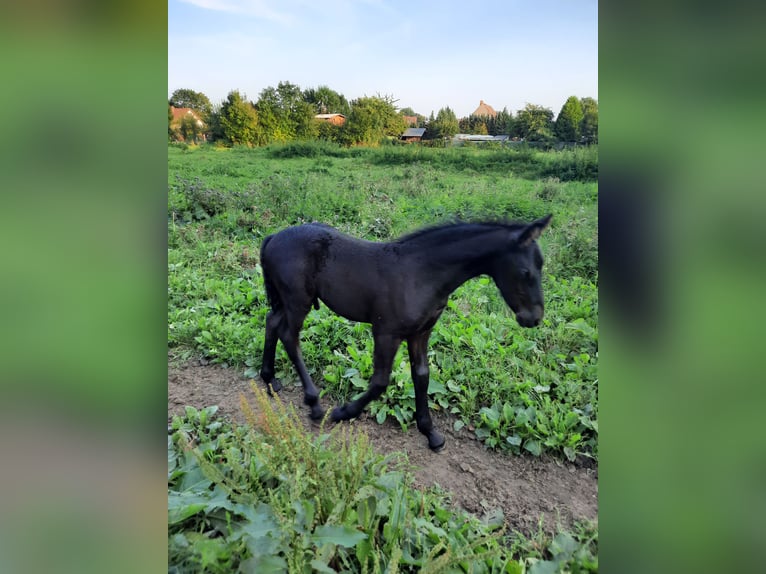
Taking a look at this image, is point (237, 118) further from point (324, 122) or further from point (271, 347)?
point (271, 347)

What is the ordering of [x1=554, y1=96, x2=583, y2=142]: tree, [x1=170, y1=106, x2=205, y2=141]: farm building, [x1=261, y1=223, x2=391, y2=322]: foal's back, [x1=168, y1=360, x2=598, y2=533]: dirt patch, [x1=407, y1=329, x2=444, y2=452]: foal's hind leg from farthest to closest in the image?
1. [x1=170, y1=106, x2=205, y2=141]: farm building
2. [x1=554, y1=96, x2=583, y2=142]: tree
3. [x1=407, y1=329, x2=444, y2=452]: foal's hind leg
4. [x1=261, y1=223, x2=391, y2=322]: foal's back
5. [x1=168, y1=360, x2=598, y2=533]: dirt patch

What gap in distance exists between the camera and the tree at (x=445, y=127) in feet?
27.3

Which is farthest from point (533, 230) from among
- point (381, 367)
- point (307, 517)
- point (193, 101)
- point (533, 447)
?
point (193, 101)

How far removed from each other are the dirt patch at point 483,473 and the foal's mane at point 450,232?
4.09 ft

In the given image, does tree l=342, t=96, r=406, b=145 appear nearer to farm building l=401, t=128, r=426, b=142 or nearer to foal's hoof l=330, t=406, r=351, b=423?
farm building l=401, t=128, r=426, b=142

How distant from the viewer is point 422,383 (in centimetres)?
272

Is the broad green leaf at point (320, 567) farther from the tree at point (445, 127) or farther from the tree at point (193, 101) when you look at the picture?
the tree at point (193, 101)

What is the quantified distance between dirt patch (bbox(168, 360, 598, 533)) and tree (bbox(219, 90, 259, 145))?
24.0ft

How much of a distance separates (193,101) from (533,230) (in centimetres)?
881

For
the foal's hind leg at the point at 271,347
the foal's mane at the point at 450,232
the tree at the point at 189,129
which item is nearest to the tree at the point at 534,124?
the foal's mane at the point at 450,232

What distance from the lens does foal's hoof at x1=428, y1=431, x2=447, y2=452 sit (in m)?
2.80
